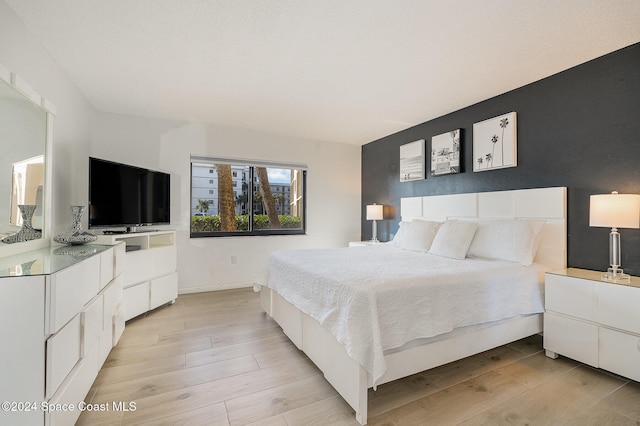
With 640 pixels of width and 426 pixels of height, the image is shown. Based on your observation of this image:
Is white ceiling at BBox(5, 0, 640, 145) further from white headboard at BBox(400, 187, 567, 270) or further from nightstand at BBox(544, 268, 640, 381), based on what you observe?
nightstand at BBox(544, 268, 640, 381)

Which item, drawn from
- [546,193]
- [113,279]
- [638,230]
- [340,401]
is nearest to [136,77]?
[113,279]

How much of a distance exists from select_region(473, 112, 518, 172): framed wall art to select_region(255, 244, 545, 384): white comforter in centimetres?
117

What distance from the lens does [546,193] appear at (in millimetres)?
2672

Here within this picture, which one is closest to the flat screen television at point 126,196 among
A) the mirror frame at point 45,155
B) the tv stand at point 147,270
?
the tv stand at point 147,270

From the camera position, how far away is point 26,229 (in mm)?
1869

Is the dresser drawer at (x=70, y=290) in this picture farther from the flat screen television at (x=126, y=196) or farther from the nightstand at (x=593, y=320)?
the nightstand at (x=593, y=320)

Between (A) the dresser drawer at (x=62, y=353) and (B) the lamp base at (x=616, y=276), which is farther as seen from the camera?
(B) the lamp base at (x=616, y=276)

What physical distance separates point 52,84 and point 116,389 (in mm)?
2426

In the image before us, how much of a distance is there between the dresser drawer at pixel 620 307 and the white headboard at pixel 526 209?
0.61 metres

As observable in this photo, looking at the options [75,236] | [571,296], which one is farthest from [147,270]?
[571,296]

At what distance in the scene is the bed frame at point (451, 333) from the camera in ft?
5.51

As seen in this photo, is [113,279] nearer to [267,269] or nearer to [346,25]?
[267,269]

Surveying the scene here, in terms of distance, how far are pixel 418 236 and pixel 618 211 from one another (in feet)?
5.50

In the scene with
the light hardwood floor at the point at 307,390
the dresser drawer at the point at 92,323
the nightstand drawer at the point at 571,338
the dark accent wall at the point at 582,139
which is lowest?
the light hardwood floor at the point at 307,390
